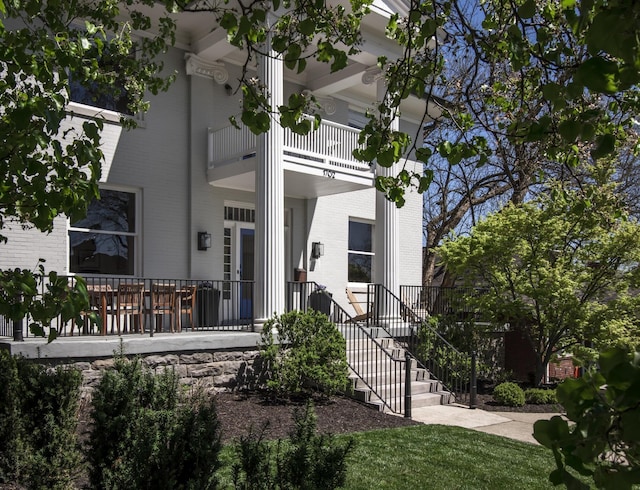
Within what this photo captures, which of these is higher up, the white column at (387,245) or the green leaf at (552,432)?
the white column at (387,245)

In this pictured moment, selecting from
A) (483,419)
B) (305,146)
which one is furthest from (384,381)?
(305,146)

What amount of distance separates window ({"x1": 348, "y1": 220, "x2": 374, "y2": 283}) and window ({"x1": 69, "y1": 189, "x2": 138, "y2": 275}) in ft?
21.3

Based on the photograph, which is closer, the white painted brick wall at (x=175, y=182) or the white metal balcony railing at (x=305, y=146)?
the white painted brick wall at (x=175, y=182)

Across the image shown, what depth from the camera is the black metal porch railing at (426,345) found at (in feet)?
39.5

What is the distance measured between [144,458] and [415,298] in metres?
13.7

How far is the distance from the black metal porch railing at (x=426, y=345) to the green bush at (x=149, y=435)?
791 centimetres

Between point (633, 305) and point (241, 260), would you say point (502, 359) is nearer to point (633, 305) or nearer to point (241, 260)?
point (633, 305)

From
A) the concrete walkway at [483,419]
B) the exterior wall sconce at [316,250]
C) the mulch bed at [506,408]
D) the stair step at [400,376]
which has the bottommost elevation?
the mulch bed at [506,408]

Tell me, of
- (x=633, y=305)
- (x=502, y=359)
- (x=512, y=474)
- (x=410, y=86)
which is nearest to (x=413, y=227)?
(x=502, y=359)

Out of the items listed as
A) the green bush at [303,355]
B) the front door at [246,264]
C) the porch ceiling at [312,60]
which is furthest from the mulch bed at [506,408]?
the porch ceiling at [312,60]

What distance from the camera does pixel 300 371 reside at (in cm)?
991

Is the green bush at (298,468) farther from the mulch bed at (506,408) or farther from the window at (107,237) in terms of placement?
the window at (107,237)

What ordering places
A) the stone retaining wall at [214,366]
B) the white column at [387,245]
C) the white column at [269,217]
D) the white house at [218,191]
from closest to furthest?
the stone retaining wall at [214,366], the white column at [269,217], the white house at [218,191], the white column at [387,245]

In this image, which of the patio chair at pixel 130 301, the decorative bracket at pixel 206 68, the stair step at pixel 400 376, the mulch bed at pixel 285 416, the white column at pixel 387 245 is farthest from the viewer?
the white column at pixel 387 245
